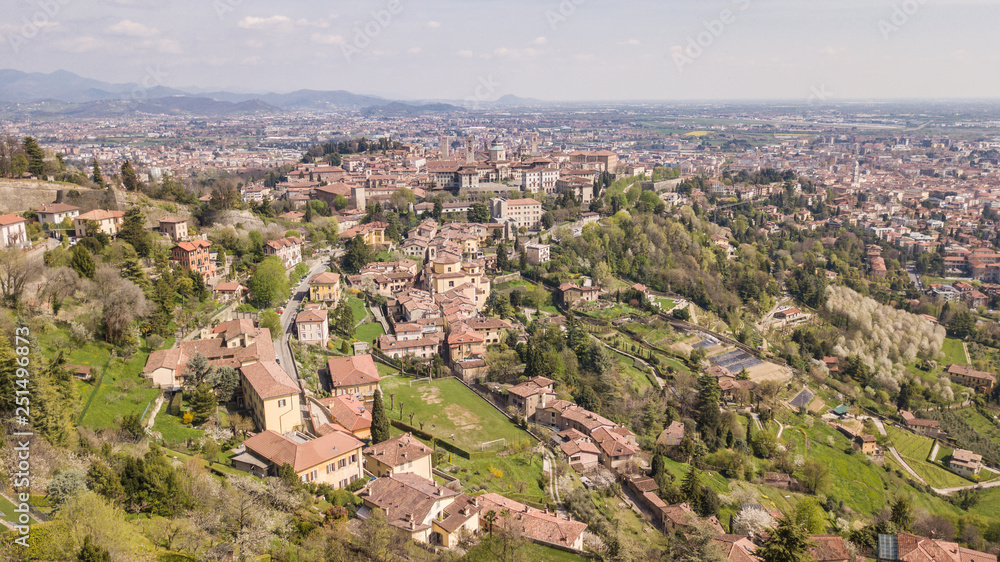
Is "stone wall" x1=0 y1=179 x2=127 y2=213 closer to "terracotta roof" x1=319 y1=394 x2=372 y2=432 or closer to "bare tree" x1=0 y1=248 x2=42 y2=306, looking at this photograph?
"bare tree" x1=0 y1=248 x2=42 y2=306

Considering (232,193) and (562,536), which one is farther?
(232,193)

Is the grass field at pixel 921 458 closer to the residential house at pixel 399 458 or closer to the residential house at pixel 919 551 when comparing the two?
the residential house at pixel 919 551

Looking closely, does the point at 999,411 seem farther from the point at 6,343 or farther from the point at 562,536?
the point at 6,343

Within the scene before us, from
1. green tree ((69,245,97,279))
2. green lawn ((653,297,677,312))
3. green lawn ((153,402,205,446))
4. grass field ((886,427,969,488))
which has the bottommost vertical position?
grass field ((886,427,969,488))

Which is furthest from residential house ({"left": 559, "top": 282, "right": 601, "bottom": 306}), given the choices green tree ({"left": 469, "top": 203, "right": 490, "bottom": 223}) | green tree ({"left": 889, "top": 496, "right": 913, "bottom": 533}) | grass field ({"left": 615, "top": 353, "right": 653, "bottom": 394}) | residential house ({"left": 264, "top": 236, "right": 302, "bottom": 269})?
green tree ({"left": 889, "top": 496, "right": 913, "bottom": 533})

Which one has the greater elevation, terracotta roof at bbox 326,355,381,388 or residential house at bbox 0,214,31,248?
residential house at bbox 0,214,31,248

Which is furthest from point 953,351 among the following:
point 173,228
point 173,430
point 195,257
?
point 173,228

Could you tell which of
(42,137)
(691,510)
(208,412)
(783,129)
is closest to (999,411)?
(691,510)
